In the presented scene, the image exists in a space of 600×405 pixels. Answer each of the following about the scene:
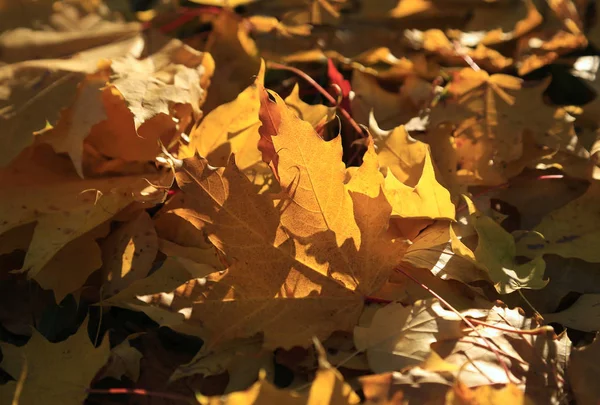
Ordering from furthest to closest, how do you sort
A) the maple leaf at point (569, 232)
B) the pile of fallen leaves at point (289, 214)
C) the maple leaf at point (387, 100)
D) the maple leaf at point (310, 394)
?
the maple leaf at point (387, 100)
the maple leaf at point (569, 232)
the pile of fallen leaves at point (289, 214)
the maple leaf at point (310, 394)

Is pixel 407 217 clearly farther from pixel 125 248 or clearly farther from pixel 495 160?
pixel 125 248

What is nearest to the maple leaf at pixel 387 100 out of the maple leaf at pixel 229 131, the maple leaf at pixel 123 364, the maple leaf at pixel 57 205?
the maple leaf at pixel 229 131

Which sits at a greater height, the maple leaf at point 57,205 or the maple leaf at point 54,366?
the maple leaf at point 57,205

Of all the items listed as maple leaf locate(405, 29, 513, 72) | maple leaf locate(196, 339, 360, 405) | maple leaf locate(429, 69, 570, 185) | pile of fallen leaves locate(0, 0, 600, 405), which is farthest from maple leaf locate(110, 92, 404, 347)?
maple leaf locate(405, 29, 513, 72)

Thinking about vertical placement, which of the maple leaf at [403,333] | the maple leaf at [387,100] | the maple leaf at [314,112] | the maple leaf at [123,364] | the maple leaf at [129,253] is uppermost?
the maple leaf at [314,112]

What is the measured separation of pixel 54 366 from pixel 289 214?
281mm

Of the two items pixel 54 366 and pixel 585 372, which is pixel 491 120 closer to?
pixel 585 372

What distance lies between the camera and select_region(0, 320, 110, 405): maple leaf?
1.86 feet

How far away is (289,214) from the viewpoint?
57cm

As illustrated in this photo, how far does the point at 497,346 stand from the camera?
1.79ft

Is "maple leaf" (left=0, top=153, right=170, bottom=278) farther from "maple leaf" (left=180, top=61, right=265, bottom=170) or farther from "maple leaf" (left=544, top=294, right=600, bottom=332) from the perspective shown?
"maple leaf" (left=544, top=294, right=600, bottom=332)

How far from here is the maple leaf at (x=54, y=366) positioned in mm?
565

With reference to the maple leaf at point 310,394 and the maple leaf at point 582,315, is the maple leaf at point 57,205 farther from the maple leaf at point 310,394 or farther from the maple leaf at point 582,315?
the maple leaf at point 582,315

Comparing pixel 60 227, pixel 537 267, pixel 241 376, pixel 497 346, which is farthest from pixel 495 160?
pixel 60 227
